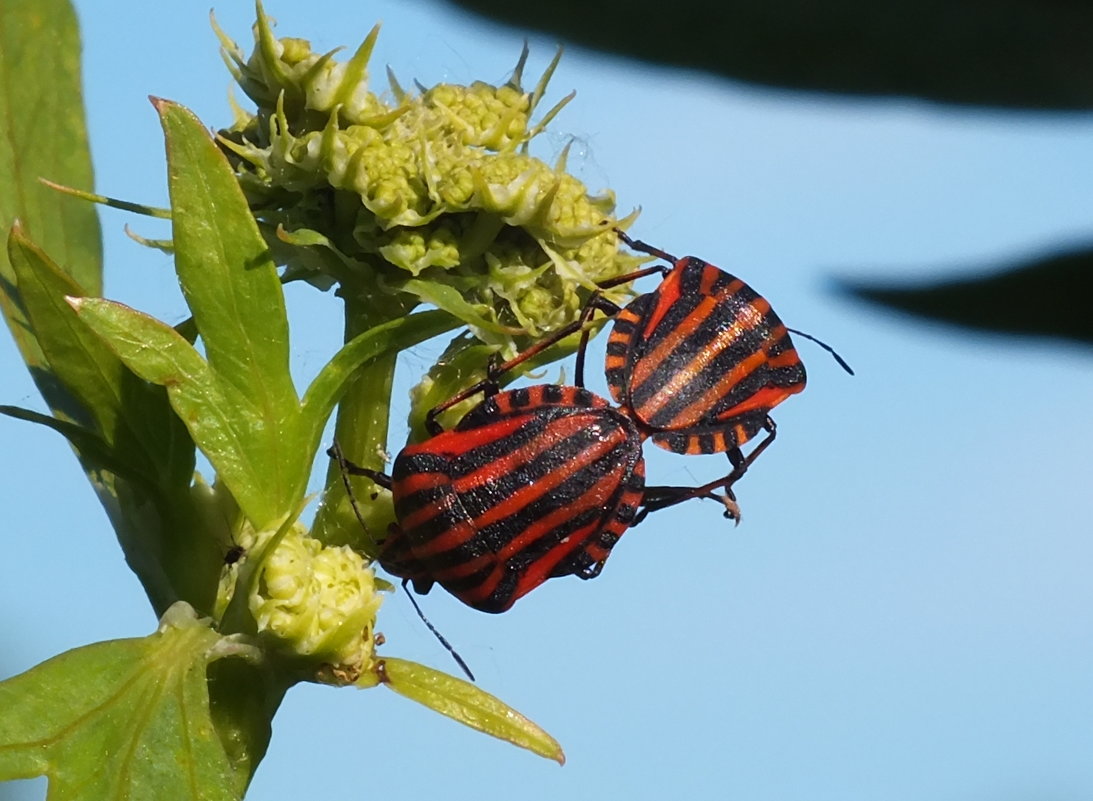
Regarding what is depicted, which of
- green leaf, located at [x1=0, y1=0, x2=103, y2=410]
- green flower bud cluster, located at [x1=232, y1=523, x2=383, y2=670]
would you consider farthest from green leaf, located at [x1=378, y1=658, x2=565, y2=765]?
green leaf, located at [x1=0, y1=0, x2=103, y2=410]

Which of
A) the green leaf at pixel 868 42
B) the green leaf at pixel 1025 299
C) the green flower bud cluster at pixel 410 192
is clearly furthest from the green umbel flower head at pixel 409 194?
the green leaf at pixel 1025 299

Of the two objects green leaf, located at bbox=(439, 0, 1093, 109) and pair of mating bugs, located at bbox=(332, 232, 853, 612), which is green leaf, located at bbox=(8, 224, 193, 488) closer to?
pair of mating bugs, located at bbox=(332, 232, 853, 612)

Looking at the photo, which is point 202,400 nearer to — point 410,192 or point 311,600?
point 311,600

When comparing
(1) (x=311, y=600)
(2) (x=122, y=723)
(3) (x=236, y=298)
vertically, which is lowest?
(2) (x=122, y=723)

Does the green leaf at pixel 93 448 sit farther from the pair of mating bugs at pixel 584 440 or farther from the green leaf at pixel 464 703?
the green leaf at pixel 464 703

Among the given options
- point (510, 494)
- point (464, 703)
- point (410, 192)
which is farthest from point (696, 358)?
point (464, 703)

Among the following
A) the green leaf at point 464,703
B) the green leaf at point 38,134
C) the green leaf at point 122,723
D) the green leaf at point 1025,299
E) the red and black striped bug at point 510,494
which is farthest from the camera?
the green leaf at point 1025,299
